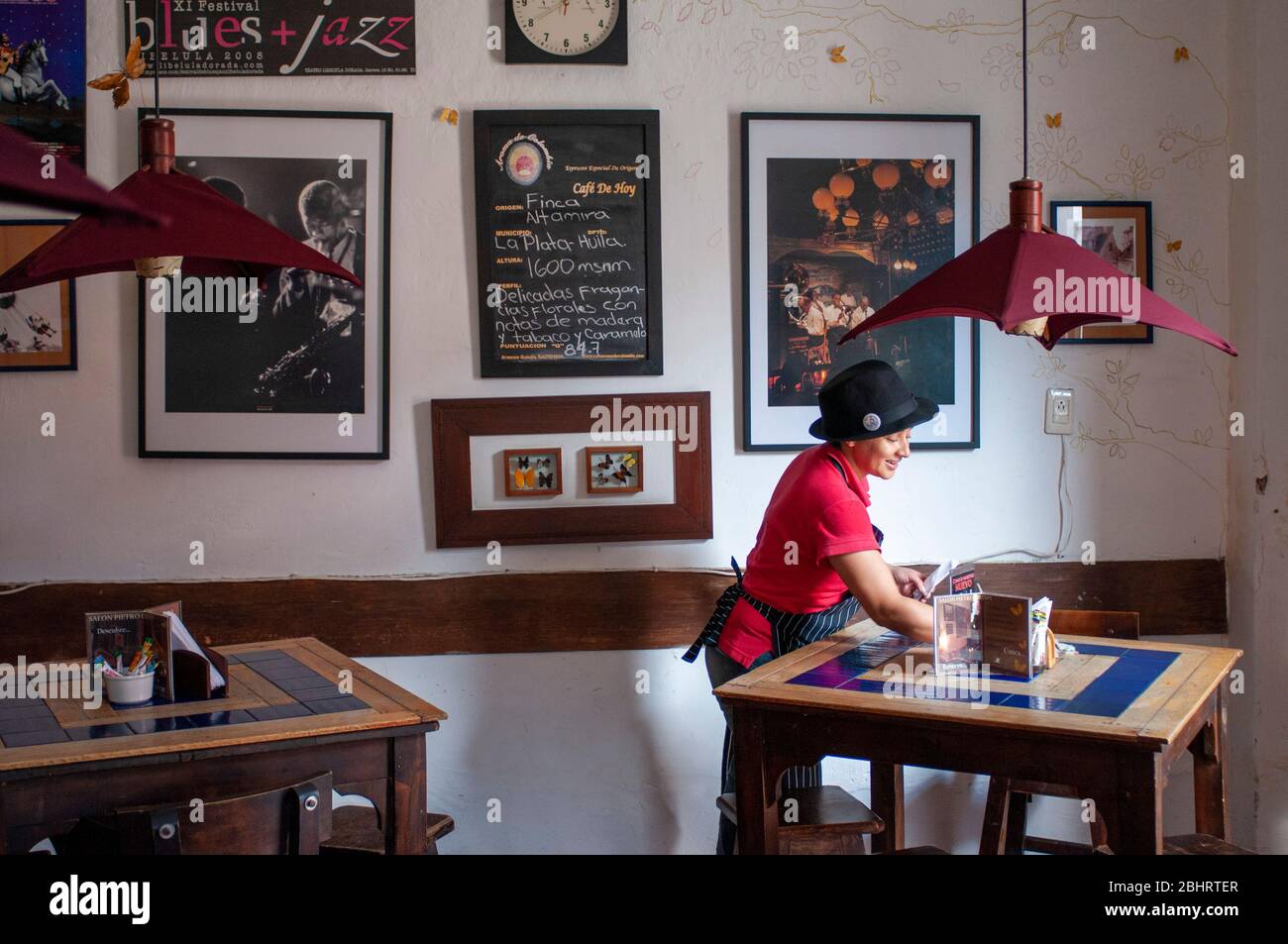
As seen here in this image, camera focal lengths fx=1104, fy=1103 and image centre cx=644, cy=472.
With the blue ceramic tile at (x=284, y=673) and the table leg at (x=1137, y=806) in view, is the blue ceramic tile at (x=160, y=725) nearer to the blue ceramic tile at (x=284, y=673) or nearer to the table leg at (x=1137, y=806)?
the blue ceramic tile at (x=284, y=673)

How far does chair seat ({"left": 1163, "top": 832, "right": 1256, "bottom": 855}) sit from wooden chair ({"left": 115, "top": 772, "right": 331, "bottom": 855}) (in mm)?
1843

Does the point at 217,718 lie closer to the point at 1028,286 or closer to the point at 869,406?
the point at 869,406

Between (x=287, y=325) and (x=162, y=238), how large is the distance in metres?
1.46

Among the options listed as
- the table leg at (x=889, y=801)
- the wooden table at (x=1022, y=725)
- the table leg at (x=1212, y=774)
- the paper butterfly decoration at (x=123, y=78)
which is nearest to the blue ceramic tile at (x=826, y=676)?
the wooden table at (x=1022, y=725)

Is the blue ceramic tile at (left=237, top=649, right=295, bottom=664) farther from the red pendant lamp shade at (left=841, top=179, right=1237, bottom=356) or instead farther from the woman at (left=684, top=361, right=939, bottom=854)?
the red pendant lamp shade at (left=841, top=179, right=1237, bottom=356)

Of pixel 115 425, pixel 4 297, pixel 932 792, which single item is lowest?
pixel 932 792

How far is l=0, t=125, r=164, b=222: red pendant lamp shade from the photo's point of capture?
976 millimetres

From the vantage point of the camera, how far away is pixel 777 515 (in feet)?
9.78

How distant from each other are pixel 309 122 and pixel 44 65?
84 cm

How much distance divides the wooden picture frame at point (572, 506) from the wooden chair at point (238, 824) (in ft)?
5.16

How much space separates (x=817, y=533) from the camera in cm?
284
